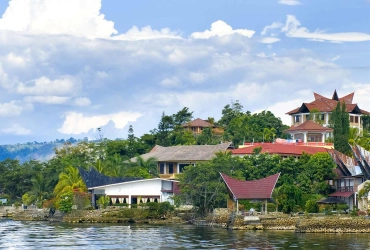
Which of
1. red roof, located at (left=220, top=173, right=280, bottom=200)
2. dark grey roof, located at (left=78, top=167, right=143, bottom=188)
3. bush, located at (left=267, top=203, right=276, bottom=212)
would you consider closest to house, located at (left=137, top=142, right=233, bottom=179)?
dark grey roof, located at (left=78, top=167, right=143, bottom=188)

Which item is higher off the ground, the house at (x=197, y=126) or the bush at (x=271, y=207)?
the house at (x=197, y=126)

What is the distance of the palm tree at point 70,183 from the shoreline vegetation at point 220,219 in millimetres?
2744

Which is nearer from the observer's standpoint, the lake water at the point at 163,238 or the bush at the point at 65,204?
the lake water at the point at 163,238

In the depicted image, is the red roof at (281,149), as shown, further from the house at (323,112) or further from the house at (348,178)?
the house at (323,112)

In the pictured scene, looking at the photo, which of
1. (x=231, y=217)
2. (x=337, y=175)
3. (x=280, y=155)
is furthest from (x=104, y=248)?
(x=280, y=155)

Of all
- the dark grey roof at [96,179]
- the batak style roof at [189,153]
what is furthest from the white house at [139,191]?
the batak style roof at [189,153]

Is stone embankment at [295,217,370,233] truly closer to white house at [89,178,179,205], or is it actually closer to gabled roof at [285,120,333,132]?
white house at [89,178,179,205]

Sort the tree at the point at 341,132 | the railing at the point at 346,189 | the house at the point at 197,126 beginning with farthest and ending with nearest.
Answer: the house at the point at 197,126
the tree at the point at 341,132
the railing at the point at 346,189

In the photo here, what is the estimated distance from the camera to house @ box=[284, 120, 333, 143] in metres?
96.8

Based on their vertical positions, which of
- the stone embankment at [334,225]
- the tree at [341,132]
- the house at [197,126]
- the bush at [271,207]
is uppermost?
the house at [197,126]

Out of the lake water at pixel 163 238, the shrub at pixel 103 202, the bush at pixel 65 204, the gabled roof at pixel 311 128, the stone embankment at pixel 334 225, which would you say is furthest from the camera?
the gabled roof at pixel 311 128

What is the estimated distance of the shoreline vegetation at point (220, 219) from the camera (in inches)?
2419

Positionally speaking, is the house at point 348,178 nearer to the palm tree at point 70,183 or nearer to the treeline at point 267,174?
the treeline at point 267,174

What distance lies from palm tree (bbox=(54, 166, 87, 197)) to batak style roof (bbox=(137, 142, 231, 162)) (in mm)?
12401
